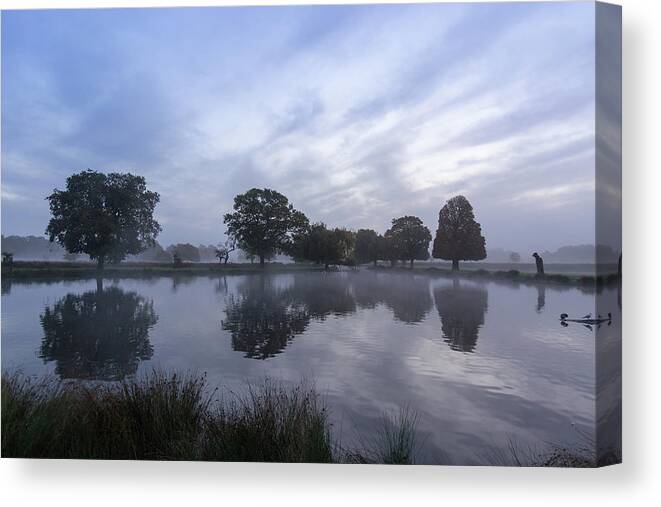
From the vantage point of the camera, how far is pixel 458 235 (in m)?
4.71

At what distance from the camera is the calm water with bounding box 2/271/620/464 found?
402cm

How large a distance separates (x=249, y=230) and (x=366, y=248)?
147cm

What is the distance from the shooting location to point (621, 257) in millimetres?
4145

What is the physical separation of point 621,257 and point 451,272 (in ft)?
5.58

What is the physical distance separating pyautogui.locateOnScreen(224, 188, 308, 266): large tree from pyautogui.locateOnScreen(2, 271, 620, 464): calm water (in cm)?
46

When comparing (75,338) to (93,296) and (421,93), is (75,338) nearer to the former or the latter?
(93,296)

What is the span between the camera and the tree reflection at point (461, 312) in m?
4.30

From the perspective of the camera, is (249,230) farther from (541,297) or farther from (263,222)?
(541,297)

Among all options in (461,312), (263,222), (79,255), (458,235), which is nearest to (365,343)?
(461,312)

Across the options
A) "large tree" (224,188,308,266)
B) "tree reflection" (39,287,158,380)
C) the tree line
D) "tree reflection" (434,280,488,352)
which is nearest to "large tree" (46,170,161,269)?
the tree line

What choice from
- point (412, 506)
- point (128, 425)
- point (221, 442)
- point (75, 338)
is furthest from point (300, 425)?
point (75, 338)

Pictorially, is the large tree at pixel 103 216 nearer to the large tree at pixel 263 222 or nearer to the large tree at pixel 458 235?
the large tree at pixel 263 222


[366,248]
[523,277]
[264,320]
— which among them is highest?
[366,248]

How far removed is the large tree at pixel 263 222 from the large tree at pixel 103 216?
93 centimetres
